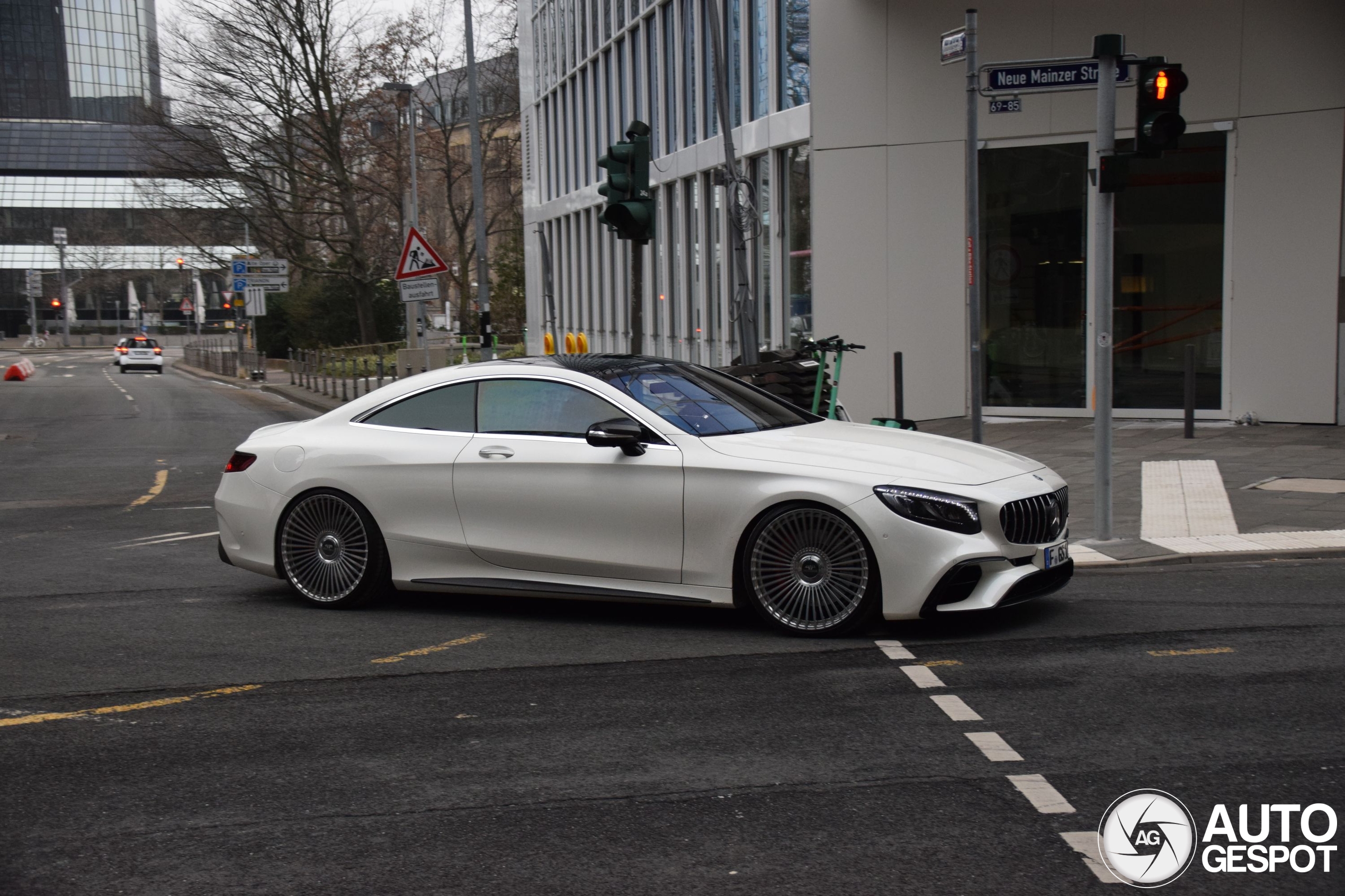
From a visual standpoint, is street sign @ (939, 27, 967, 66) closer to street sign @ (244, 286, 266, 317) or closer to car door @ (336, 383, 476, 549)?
car door @ (336, 383, 476, 549)

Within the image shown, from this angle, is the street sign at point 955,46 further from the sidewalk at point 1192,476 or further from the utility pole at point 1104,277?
the sidewalk at point 1192,476

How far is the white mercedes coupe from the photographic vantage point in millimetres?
6641

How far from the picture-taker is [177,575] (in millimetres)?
9266

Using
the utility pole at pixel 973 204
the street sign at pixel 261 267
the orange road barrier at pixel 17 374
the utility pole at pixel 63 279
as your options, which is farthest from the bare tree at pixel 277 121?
the utility pole at pixel 63 279

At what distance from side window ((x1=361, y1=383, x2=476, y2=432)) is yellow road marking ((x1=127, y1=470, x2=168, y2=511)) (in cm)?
626

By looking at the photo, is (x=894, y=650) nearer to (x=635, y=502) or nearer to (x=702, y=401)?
(x=635, y=502)

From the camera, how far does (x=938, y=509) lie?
259 inches

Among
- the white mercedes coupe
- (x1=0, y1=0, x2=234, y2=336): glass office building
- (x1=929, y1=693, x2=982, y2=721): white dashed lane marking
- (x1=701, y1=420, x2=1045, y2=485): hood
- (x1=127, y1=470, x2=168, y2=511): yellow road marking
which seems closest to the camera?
(x1=929, y1=693, x2=982, y2=721): white dashed lane marking

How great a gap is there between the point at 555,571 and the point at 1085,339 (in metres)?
11.9

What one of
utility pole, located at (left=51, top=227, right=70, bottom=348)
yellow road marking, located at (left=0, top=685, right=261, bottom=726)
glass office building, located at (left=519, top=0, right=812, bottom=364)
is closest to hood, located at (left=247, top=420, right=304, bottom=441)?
yellow road marking, located at (left=0, top=685, right=261, bottom=726)

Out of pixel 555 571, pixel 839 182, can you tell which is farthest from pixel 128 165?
pixel 555 571

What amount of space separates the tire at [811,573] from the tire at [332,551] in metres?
2.30

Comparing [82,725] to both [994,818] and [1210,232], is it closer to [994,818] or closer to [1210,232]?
[994,818]

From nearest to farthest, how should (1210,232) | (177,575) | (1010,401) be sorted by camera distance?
(177,575), (1210,232), (1010,401)
